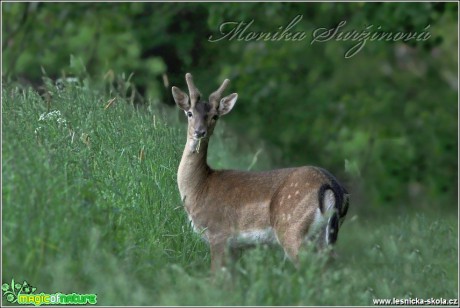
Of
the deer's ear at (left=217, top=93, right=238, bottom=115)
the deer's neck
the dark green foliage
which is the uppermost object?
the deer's ear at (left=217, top=93, right=238, bottom=115)

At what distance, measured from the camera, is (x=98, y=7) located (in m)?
19.7

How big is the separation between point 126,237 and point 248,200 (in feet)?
4.27

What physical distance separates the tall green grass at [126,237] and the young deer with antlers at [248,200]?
17cm

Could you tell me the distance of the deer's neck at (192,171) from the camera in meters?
9.36

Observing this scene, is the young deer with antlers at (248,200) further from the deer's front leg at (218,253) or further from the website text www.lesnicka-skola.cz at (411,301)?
the website text www.lesnicka-skola.cz at (411,301)

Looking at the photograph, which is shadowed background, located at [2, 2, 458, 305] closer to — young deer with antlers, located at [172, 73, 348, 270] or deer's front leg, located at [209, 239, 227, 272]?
young deer with antlers, located at [172, 73, 348, 270]

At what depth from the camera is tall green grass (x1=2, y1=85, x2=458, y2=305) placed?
753 cm

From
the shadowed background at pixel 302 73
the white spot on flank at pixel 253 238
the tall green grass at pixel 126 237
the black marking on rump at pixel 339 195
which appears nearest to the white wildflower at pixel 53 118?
the tall green grass at pixel 126 237

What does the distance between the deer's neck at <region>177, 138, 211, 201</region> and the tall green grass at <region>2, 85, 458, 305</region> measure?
16cm

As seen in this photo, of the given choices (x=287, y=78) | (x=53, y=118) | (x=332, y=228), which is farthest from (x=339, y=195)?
(x=287, y=78)

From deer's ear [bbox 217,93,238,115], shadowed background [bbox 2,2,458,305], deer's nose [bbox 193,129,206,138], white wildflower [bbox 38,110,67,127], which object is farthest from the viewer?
shadowed background [bbox 2,2,458,305]

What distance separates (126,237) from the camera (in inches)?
317

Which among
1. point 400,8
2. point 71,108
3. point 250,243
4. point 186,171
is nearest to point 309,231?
point 250,243

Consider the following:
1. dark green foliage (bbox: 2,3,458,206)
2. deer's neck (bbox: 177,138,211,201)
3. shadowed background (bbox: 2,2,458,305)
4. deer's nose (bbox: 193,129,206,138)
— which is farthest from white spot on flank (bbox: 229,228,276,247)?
dark green foliage (bbox: 2,3,458,206)
